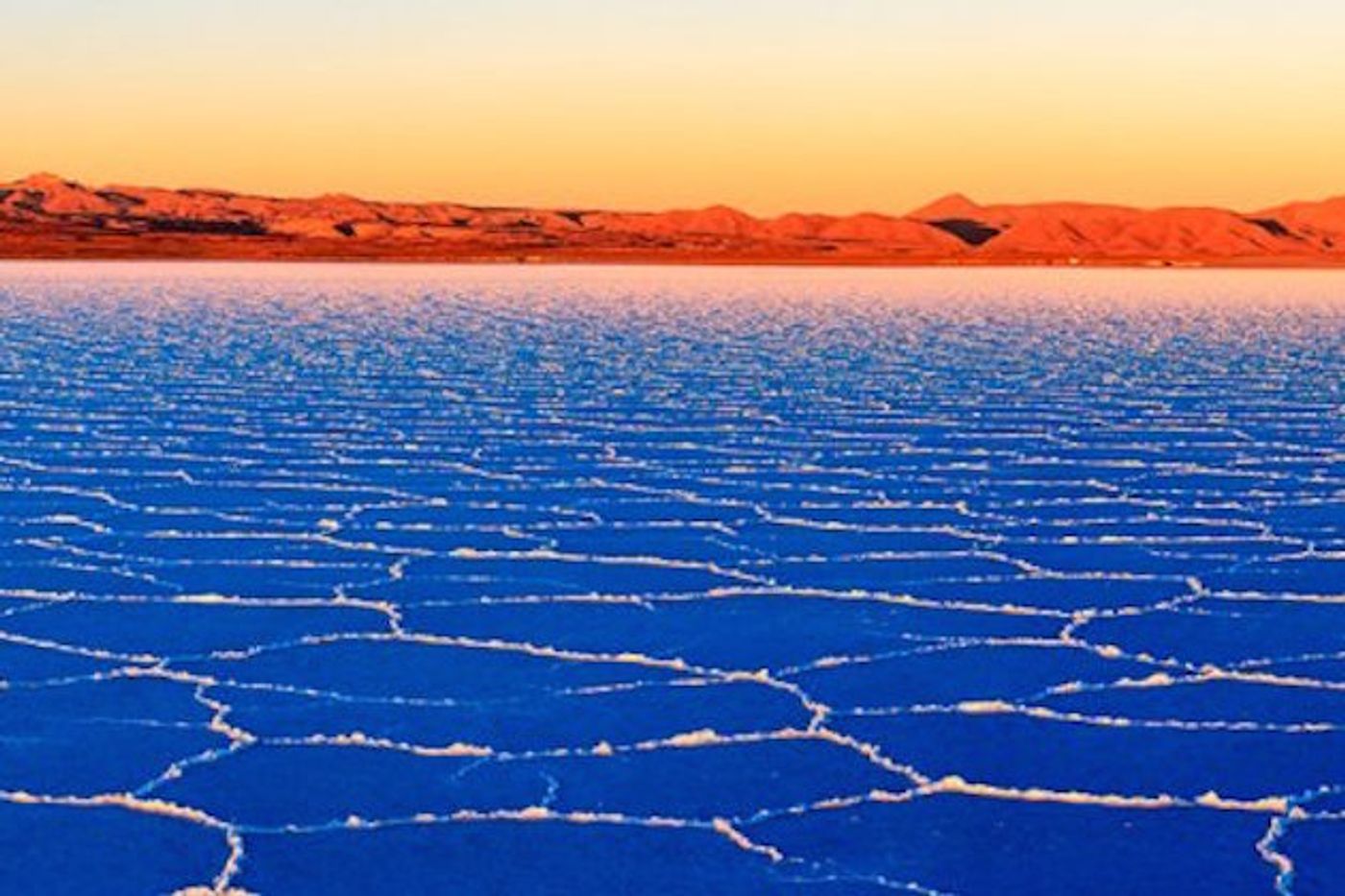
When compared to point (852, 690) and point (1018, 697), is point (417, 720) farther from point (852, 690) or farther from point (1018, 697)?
point (1018, 697)

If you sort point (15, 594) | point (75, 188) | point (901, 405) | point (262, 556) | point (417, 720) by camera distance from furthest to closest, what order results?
point (75, 188)
point (901, 405)
point (262, 556)
point (15, 594)
point (417, 720)

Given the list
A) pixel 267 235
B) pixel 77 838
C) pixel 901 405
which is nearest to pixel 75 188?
pixel 267 235

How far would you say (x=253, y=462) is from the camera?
7363 millimetres

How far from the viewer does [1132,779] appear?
334cm

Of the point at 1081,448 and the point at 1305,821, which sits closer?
the point at 1305,821

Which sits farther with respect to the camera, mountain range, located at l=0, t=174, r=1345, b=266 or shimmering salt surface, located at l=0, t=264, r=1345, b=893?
mountain range, located at l=0, t=174, r=1345, b=266

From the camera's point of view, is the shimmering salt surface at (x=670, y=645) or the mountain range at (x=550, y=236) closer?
the shimmering salt surface at (x=670, y=645)

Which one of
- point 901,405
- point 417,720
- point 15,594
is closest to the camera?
point 417,720

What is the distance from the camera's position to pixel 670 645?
4312mm

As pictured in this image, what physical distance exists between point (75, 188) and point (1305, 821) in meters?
100

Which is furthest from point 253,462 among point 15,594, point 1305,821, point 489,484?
point 1305,821

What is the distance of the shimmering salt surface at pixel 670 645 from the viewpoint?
3023mm

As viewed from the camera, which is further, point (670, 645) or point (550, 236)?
point (550, 236)

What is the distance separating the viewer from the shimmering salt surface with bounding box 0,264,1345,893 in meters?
3.02
